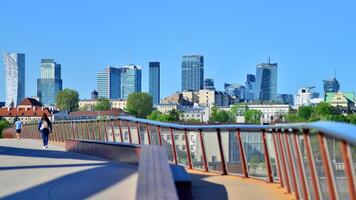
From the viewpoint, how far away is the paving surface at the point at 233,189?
1220 cm

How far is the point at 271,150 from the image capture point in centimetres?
1350

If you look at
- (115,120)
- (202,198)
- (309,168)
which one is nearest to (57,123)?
(115,120)

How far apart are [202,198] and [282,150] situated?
57.6 inches

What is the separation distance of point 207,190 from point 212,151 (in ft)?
12.4

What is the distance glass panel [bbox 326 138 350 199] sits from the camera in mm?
7102

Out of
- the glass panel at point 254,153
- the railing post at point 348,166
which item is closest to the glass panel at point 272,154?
the glass panel at point 254,153

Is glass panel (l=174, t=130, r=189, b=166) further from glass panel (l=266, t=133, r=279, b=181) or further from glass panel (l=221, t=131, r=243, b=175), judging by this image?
glass panel (l=266, t=133, r=279, b=181)

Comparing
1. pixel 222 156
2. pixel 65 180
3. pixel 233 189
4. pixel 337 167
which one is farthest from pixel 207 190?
pixel 337 167

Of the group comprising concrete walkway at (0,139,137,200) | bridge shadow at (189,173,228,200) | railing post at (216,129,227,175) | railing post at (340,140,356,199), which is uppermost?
railing post at (340,140,356,199)

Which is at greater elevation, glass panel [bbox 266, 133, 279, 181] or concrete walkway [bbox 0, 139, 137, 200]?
glass panel [bbox 266, 133, 279, 181]

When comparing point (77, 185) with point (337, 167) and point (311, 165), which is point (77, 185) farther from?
point (337, 167)

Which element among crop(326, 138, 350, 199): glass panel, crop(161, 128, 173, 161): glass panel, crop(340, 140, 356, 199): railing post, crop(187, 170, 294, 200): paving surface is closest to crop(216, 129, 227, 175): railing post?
crop(187, 170, 294, 200): paving surface

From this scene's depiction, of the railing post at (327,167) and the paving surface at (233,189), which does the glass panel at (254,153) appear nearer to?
the paving surface at (233,189)

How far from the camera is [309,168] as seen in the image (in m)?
9.68
